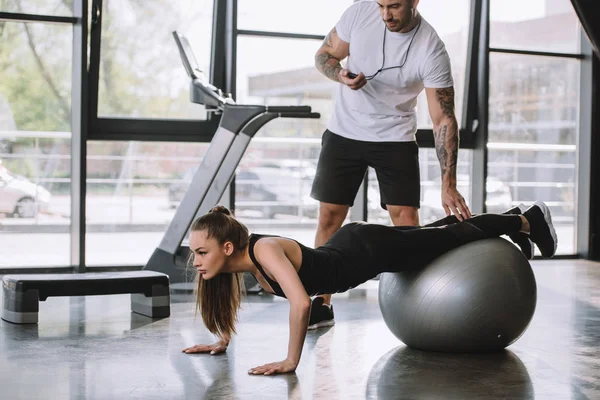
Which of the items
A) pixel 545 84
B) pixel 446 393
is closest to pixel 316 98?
pixel 545 84

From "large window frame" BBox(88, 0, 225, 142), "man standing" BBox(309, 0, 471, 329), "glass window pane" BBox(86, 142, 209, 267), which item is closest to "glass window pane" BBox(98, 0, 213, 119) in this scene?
"large window frame" BBox(88, 0, 225, 142)

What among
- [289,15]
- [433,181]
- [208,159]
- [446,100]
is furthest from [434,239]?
[433,181]

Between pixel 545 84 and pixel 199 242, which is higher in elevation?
pixel 545 84

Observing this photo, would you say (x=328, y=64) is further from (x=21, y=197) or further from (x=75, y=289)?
(x=21, y=197)

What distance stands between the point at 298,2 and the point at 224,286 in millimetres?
3131

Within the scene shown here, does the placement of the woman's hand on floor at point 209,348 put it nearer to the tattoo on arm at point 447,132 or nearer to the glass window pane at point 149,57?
the tattoo on arm at point 447,132

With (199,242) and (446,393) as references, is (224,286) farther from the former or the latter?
(446,393)

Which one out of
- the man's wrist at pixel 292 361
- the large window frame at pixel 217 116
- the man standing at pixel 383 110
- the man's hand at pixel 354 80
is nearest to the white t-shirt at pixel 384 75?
the man standing at pixel 383 110

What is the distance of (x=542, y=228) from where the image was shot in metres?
3.02

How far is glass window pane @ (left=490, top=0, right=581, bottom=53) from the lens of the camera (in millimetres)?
5723

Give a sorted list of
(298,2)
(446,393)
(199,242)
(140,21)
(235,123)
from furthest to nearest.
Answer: (298,2)
(140,21)
(235,123)
(199,242)
(446,393)

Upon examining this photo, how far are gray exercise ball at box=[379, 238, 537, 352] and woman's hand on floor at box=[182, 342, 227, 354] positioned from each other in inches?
23.1

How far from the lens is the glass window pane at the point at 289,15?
5.10m

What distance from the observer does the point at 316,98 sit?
5445 millimetres
